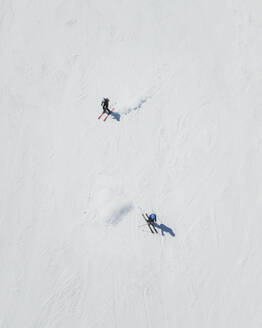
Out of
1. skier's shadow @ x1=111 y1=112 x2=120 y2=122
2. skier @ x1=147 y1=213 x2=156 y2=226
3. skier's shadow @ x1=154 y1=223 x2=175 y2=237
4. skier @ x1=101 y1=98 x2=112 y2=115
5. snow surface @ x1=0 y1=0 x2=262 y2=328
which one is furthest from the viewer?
skier's shadow @ x1=111 y1=112 x2=120 y2=122

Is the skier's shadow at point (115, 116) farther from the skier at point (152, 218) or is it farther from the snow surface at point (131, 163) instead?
the skier at point (152, 218)

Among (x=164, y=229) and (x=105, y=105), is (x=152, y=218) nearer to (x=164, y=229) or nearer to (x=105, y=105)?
(x=164, y=229)

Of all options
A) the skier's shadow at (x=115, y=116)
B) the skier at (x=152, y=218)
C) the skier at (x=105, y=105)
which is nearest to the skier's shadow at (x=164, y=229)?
the skier at (x=152, y=218)

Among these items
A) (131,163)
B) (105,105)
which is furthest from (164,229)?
(105,105)

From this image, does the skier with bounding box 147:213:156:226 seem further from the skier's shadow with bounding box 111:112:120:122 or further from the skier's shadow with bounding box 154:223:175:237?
the skier's shadow with bounding box 111:112:120:122

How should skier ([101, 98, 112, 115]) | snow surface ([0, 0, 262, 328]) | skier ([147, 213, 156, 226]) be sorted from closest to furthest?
1. snow surface ([0, 0, 262, 328])
2. skier ([147, 213, 156, 226])
3. skier ([101, 98, 112, 115])

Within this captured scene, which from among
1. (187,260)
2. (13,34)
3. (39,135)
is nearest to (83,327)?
(187,260)

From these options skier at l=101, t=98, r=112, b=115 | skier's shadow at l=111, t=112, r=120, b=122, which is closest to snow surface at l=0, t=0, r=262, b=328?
skier's shadow at l=111, t=112, r=120, b=122

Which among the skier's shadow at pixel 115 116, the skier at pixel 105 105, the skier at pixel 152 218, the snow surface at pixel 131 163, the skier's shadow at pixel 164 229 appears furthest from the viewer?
the skier's shadow at pixel 115 116
